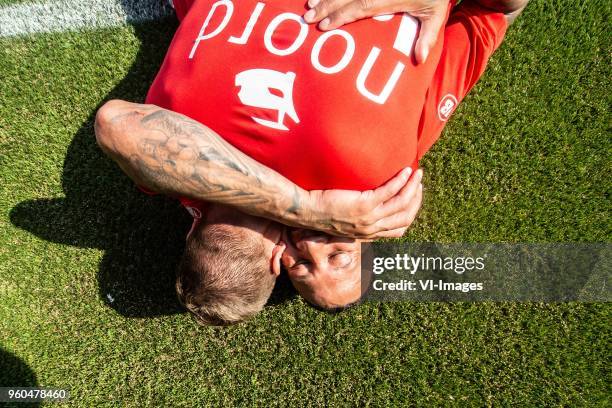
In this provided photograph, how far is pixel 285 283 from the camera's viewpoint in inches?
120

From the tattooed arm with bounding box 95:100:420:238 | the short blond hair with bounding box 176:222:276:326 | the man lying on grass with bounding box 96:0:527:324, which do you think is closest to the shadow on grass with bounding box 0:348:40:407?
the short blond hair with bounding box 176:222:276:326

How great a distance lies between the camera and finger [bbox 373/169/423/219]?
7.20 feet

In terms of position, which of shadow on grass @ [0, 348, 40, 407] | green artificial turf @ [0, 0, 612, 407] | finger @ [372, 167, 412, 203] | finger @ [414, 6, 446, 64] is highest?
finger @ [414, 6, 446, 64]

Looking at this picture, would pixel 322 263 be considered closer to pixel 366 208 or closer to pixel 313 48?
pixel 366 208

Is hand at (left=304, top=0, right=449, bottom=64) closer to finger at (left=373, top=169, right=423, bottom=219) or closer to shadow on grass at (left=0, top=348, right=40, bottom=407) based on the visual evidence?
finger at (left=373, top=169, right=423, bottom=219)

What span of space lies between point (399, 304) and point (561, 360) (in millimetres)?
1120

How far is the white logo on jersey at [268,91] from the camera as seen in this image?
1.97m

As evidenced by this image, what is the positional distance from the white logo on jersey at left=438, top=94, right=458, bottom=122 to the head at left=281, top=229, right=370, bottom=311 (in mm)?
870

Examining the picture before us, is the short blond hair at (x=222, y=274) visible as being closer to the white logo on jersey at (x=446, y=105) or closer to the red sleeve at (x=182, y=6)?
the white logo on jersey at (x=446, y=105)

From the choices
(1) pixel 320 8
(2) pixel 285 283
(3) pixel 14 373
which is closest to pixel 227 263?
(2) pixel 285 283

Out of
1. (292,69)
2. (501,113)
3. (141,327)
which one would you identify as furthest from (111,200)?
(501,113)

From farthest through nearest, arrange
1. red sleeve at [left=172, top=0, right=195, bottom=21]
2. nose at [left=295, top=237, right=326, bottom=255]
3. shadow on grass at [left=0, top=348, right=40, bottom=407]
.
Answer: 1. shadow on grass at [left=0, top=348, right=40, bottom=407]
2. red sleeve at [left=172, top=0, right=195, bottom=21]
3. nose at [left=295, top=237, right=326, bottom=255]

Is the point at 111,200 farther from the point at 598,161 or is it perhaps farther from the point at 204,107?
the point at 598,161

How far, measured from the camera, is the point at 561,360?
2.90 meters
